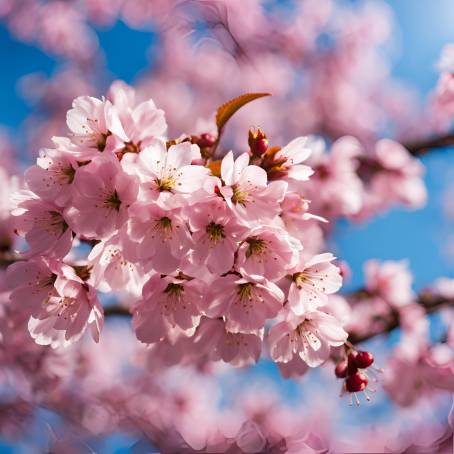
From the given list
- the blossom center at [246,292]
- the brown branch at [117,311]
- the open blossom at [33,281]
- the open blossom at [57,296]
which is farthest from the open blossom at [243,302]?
the brown branch at [117,311]

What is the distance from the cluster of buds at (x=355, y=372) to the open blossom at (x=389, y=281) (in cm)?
167

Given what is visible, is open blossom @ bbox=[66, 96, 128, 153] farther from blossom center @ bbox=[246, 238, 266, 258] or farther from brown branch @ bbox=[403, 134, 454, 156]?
brown branch @ bbox=[403, 134, 454, 156]

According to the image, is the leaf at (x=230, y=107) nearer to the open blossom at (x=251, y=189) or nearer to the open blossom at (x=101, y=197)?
the open blossom at (x=251, y=189)

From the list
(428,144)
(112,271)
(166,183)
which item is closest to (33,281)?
(112,271)

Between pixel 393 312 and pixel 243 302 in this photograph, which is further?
pixel 393 312

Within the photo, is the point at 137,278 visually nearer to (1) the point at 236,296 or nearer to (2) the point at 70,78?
(1) the point at 236,296

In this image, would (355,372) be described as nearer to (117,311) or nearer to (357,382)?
(357,382)

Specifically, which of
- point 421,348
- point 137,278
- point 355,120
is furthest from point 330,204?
point 355,120

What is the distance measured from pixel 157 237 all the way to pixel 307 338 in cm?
53

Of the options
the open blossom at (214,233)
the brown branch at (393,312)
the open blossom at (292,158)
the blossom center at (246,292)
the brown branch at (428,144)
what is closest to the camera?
the open blossom at (214,233)

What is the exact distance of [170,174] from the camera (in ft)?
4.36

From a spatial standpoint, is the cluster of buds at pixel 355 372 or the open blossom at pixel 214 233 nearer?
the open blossom at pixel 214 233

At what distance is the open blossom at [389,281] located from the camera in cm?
314

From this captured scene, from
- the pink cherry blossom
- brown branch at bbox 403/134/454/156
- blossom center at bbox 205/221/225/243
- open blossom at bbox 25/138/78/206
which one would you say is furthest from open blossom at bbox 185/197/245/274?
brown branch at bbox 403/134/454/156
